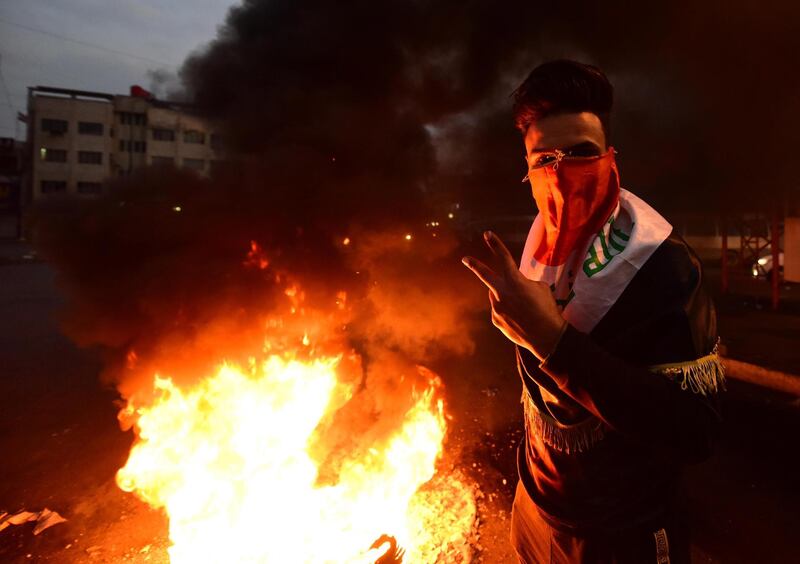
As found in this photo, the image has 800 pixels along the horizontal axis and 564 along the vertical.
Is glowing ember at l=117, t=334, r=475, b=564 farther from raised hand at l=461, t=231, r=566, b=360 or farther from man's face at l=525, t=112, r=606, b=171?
man's face at l=525, t=112, r=606, b=171

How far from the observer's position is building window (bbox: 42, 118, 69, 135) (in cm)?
3931

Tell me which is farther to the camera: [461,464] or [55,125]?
[55,125]

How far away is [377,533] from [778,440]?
4.32m

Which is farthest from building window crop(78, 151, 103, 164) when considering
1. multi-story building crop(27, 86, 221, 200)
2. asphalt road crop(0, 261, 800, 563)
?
asphalt road crop(0, 261, 800, 563)

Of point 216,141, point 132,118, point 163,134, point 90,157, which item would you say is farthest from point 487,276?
point 90,157

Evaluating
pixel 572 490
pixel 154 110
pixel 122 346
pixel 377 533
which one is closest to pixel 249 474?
pixel 377 533

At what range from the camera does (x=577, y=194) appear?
4.12 ft

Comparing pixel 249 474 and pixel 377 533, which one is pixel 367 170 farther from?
pixel 377 533

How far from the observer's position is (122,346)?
464cm

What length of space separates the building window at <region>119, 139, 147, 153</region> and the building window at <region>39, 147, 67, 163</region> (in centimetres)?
486

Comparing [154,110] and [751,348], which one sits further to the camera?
[154,110]

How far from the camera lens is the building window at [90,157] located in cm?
4062

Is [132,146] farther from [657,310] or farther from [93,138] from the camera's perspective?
[657,310]

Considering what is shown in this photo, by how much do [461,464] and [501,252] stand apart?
3499 millimetres
